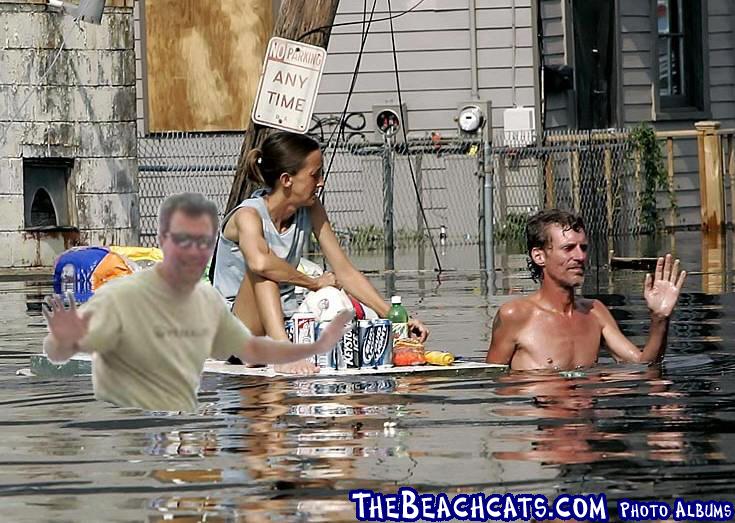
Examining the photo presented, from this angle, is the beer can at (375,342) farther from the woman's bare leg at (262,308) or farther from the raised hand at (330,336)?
the raised hand at (330,336)

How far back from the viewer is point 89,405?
9.48 meters

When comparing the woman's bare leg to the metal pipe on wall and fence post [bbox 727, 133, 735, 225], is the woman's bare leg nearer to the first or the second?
the metal pipe on wall

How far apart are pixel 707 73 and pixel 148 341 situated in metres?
24.7

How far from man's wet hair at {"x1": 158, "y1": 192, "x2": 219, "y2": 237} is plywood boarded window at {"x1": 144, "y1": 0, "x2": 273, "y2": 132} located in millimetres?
20307

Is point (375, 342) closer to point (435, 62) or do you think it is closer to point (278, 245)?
point (278, 245)

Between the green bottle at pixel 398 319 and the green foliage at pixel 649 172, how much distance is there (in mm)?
15664

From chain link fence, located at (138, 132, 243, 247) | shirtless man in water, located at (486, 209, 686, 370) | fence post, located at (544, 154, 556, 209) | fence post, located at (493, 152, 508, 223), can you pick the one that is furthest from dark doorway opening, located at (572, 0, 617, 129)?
shirtless man in water, located at (486, 209, 686, 370)

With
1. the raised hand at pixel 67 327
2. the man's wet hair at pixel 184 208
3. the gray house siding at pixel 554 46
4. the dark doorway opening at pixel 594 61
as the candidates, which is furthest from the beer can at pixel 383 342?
the dark doorway opening at pixel 594 61

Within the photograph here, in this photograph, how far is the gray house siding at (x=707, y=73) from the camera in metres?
27.1

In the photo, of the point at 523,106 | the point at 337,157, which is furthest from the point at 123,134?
the point at 523,106

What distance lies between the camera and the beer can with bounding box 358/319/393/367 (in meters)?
10.4

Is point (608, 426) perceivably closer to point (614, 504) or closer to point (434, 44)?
point (614, 504)

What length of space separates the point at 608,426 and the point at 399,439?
3.05 feet

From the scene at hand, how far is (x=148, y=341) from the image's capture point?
418 centimetres
